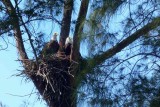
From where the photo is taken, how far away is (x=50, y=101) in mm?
4406

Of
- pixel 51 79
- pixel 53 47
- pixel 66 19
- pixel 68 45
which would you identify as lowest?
pixel 51 79

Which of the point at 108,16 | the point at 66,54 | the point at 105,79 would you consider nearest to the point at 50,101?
the point at 66,54

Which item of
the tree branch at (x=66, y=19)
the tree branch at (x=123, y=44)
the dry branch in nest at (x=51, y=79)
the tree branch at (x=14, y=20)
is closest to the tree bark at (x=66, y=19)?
the tree branch at (x=66, y=19)

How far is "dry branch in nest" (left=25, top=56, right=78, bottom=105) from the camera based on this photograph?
4422 mm

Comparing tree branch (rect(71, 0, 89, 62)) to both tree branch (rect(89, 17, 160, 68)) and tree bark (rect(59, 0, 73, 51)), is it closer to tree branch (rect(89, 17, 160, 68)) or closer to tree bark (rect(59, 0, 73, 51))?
tree bark (rect(59, 0, 73, 51))

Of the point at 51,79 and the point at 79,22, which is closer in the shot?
the point at 79,22

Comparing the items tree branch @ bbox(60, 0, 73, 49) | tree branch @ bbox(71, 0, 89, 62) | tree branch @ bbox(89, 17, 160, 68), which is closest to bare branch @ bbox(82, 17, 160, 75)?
tree branch @ bbox(89, 17, 160, 68)

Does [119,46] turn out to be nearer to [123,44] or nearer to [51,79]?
[123,44]

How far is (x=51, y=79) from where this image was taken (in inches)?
178

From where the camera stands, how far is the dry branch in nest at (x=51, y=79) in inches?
174

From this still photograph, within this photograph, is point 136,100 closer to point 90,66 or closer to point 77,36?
point 90,66

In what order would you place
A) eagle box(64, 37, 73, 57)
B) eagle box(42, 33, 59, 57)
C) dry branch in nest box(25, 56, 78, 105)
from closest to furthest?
1. dry branch in nest box(25, 56, 78, 105)
2. eagle box(64, 37, 73, 57)
3. eagle box(42, 33, 59, 57)

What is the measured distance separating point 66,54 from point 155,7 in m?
1.44

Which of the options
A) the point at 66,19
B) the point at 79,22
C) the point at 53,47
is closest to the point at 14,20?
the point at 79,22
